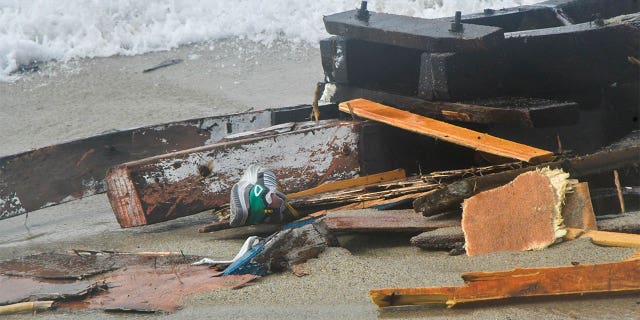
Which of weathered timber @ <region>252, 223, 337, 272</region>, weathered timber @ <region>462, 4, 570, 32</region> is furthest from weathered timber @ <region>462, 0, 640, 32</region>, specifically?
weathered timber @ <region>252, 223, 337, 272</region>

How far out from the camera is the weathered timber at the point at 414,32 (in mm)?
4316

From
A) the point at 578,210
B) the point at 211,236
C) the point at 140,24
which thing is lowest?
the point at 211,236

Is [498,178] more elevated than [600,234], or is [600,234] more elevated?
[498,178]

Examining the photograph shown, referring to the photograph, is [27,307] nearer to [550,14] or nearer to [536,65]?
[536,65]

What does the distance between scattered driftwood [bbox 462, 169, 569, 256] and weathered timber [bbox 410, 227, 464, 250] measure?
0.07 meters

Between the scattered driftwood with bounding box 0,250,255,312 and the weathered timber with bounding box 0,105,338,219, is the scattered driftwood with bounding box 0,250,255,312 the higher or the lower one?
the lower one

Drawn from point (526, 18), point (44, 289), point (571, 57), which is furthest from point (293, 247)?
point (526, 18)

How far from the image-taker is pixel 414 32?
461cm

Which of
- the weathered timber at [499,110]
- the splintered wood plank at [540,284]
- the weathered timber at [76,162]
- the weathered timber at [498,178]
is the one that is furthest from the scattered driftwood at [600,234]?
the weathered timber at [76,162]

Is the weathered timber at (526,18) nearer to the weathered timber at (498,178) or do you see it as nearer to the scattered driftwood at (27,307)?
the weathered timber at (498,178)

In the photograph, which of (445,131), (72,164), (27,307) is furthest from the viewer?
(72,164)

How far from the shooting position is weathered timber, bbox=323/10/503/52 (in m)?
4.32

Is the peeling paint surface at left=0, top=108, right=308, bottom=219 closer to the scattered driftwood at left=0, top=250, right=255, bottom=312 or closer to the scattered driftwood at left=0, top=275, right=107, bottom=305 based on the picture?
the scattered driftwood at left=0, top=250, right=255, bottom=312

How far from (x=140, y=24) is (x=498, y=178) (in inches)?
307
